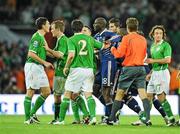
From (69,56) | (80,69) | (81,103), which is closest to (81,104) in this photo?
(81,103)

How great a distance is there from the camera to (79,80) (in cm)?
1675

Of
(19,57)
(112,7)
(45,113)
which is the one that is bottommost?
(45,113)

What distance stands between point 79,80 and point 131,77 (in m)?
1.11

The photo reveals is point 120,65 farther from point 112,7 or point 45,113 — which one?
point 112,7

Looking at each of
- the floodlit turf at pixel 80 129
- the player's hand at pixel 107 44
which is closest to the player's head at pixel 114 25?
the player's hand at pixel 107 44

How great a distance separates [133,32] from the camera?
16.4m

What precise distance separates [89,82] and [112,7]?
574 inches

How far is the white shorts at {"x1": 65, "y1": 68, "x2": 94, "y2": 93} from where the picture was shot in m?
16.7

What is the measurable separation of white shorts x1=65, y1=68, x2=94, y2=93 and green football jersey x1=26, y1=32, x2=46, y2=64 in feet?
2.81

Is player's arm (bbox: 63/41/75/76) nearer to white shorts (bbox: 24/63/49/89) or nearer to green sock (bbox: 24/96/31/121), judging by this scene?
white shorts (bbox: 24/63/49/89)

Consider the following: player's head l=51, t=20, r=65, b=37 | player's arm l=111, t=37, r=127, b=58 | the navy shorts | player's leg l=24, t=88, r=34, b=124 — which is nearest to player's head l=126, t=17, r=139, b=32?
player's arm l=111, t=37, r=127, b=58

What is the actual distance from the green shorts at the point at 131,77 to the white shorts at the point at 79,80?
0.72m

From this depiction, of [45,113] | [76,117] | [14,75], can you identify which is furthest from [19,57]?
[76,117]

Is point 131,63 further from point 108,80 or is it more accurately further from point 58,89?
point 58,89
